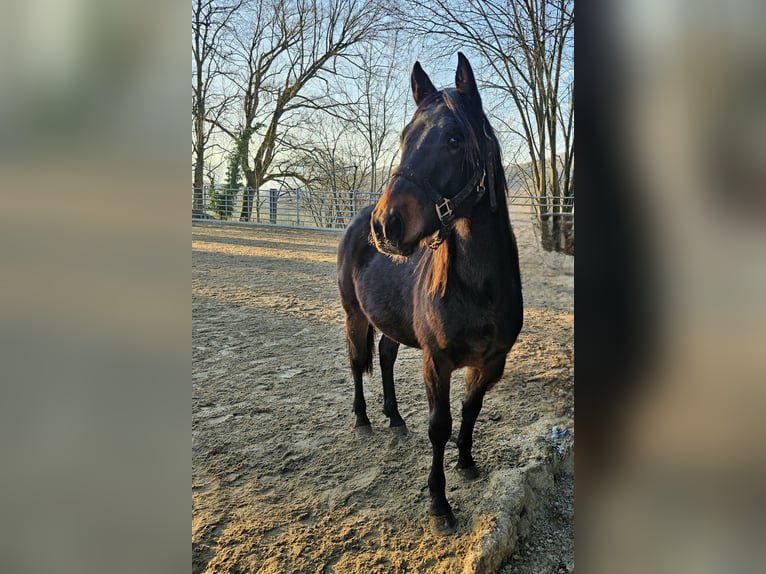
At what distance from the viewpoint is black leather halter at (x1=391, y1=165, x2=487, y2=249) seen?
145cm

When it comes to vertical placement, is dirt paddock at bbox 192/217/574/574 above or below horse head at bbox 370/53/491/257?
below

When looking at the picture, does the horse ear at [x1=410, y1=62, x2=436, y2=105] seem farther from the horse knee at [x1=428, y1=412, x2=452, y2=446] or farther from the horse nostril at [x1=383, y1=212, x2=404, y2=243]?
the horse knee at [x1=428, y1=412, x2=452, y2=446]

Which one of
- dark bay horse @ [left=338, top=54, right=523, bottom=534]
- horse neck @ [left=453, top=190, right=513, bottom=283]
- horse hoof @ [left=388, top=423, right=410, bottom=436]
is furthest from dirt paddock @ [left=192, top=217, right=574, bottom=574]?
horse neck @ [left=453, top=190, right=513, bottom=283]

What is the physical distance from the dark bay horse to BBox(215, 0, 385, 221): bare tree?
0.52 metres

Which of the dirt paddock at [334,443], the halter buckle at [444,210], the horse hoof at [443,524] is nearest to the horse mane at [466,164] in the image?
the halter buckle at [444,210]

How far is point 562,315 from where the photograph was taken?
7.13 feet

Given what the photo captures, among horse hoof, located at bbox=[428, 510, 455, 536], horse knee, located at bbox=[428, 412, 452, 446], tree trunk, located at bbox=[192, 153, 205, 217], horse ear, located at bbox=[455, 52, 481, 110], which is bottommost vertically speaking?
horse hoof, located at bbox=[428, 510, 455, 536]

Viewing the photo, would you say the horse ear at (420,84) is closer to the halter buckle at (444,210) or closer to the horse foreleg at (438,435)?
the halter buckle at (444,210)

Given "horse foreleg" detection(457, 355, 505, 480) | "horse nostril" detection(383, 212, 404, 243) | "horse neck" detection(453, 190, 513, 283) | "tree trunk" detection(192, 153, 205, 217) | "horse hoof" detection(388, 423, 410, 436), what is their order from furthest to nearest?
1. "tree trunk" detection(192, 153, 205, 217)
2. "horse hoof" detection(388, 423, 410, 436)
3. "horse foreleg" detection(457, 355, 505, 480)
4. "horse neck" detection(453, 190, 513, 283)
5. "horse nostril" detection(383, 212, 404, 243)
